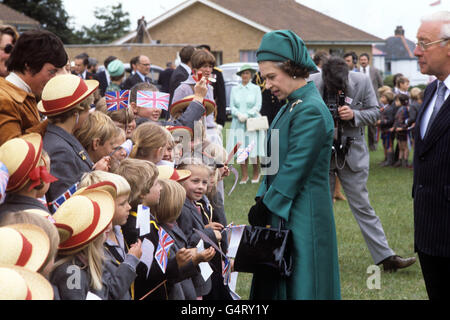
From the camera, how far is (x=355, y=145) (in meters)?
6.79

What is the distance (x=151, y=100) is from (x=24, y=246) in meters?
3.64

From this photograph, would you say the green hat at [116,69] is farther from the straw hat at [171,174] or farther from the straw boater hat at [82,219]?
the straw boater hat at [82,219]

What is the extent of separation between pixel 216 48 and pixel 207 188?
122 feet

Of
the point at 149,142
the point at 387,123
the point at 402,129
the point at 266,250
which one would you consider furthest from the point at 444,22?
the point at 387,123

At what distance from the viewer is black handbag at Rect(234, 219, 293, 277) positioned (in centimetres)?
390

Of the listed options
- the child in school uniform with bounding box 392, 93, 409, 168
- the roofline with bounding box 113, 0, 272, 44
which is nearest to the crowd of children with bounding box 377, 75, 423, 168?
the child in school uniform with bounding box 392, 93, 409, 168

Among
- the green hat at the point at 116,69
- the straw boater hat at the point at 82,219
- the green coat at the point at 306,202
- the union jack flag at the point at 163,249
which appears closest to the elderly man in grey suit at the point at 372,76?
the green hat at the point at 116,69

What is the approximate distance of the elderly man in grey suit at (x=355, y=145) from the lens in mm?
6680

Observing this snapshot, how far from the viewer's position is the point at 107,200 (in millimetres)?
3346

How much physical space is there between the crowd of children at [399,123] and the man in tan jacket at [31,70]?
12.0 meters

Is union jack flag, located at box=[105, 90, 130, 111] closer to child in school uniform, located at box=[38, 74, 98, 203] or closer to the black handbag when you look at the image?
child in school uniform, located at box=[38, 74, 98, 203]

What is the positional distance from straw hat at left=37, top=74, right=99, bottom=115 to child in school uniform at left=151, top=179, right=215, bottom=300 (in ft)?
2.55
